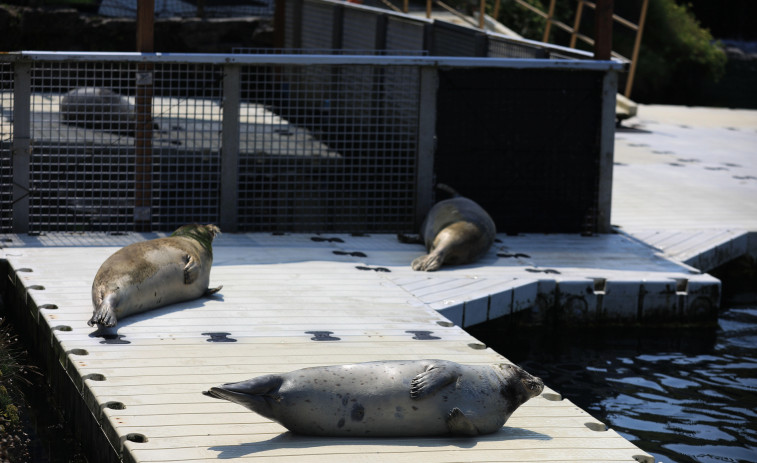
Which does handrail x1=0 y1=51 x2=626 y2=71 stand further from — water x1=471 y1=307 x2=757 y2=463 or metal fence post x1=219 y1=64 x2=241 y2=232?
water x1=471 y1=307 x2=757 y2=463

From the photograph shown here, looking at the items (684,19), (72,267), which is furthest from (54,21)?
(684,19)

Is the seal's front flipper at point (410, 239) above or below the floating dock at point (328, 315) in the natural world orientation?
above

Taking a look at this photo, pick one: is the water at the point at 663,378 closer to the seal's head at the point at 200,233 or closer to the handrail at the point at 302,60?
the seal's head at the point at 200,233

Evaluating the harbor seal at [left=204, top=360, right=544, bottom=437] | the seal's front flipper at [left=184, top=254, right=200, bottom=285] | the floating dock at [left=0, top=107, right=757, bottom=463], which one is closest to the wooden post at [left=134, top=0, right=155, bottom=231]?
the floating dock at [left=0, top=107, right=757, bottom=463]

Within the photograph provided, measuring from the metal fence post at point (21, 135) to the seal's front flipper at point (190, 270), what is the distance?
80.3 inches

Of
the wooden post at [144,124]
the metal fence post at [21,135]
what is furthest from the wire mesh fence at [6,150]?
the wooden post at [144,124]

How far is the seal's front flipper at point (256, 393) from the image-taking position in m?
4.20

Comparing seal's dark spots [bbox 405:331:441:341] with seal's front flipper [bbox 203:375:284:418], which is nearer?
seal's front flipper [bbox 203:375:284:418]

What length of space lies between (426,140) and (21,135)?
300 centimetres

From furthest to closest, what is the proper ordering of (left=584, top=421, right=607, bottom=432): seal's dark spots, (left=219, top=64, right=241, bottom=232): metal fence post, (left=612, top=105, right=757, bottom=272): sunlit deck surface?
(left=612, top=105, right=757, bottom=272): sunlit deck surface → (left=219, top=64, right=241, bottom=232): metal fence post → (left=584, top=421, right=607, bottom=432): seal's dark spots

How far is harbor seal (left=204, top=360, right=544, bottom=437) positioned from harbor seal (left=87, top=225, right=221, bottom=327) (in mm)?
1632

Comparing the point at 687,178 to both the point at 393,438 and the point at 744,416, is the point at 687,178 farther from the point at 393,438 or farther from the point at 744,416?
the point at 393,438

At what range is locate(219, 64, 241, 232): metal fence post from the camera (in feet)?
26.3

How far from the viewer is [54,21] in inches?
683
